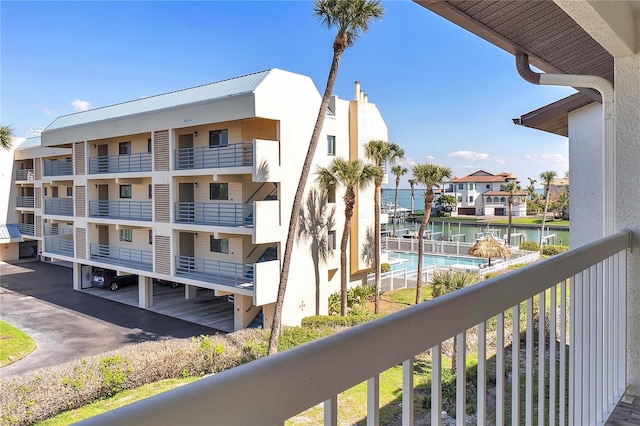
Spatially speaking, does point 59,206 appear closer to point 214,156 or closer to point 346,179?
point 214,156

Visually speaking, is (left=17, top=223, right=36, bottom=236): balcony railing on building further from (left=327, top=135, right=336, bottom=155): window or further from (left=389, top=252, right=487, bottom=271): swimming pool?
(left=389, top=252, right=487, bottom=271): swimming pool

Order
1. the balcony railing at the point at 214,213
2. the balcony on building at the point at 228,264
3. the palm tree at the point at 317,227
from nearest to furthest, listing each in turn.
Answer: the balcony on building at the point at 228,264, the balcony railing at the point at 214,213, the palm tree at the point at 317,227

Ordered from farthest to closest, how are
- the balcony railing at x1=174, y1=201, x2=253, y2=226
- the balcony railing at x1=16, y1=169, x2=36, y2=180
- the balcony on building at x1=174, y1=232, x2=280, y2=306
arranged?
the balcony railing at x1=16, y1=169, x2=36, y2=180 → the balcony railing at x1=174, y1=201, x2=253, y2=226 → the balcony on building at x1=174, y1=232, x2=280, y2=306

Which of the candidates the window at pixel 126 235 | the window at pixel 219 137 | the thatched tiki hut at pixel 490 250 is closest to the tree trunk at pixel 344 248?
the window at pixel 219 137

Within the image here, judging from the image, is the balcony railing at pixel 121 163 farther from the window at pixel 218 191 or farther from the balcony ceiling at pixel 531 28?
the balcony ceiling at pixel 531 28

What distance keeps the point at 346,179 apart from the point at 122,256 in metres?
8.76

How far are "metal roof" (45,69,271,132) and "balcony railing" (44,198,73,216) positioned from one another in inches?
115

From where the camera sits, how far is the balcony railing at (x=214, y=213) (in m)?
11.9

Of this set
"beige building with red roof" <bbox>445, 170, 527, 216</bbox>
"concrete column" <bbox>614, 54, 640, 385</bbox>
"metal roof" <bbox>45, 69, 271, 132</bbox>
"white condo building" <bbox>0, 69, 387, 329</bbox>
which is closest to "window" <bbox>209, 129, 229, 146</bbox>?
"white condo building" <bbox>0, 69, 387, 329</bbox>

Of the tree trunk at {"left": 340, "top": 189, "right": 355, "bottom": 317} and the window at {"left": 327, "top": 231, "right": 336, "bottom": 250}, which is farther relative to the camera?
the window at {"left": 327, "top": 231, "right": 336, "bottom": 250}

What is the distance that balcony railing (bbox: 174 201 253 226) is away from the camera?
11914 millimetres

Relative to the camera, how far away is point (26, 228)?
22.9 m

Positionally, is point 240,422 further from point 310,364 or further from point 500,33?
point 500,33

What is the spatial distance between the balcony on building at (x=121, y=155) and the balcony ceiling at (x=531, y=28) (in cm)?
1304
